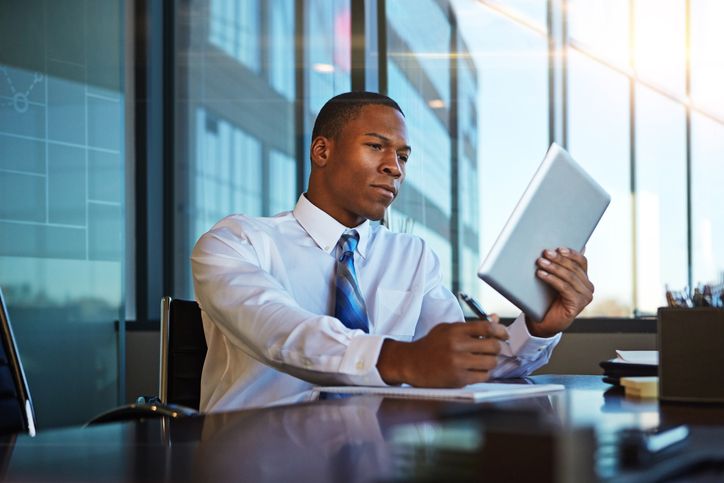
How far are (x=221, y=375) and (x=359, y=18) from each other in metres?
3.65

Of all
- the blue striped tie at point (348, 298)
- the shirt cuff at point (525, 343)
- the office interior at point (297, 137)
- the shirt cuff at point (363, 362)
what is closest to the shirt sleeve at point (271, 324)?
the shirt cuff at point (363, 362)

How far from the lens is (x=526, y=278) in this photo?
4.71 feet

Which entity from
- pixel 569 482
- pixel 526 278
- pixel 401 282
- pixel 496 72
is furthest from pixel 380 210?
pixel 496 72

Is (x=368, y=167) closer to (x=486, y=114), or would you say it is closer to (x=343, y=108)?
(x=343, y=108)

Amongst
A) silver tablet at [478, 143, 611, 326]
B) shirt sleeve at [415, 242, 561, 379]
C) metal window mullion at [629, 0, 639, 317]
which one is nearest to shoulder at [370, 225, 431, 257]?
shirt sleeve at [415, 242, 561, 379]

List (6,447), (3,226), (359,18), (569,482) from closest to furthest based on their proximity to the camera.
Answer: (569,482) < (6,447) < (3,226) < (359,18)

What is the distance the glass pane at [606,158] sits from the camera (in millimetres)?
4984

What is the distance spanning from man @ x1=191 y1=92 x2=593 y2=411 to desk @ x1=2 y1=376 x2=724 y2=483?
10.1 inches

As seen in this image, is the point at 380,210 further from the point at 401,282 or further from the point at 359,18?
the point at 359,18

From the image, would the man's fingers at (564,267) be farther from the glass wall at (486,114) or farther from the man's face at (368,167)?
the glass wall at (486,114)

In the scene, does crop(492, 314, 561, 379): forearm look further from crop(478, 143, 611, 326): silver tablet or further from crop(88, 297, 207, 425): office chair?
crop(88, 297, 207, 425): office chair

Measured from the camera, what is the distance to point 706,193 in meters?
5.02

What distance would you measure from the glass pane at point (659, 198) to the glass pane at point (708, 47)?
0.74 ft

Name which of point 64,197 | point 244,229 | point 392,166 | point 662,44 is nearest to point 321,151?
point 392,166
